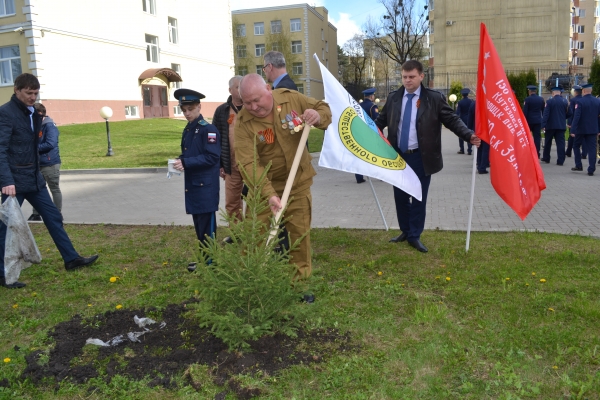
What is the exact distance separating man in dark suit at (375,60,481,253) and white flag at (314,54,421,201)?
0.20 meters

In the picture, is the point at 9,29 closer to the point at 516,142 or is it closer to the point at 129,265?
the point at 129,265

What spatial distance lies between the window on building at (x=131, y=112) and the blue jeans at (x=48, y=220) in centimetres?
2927

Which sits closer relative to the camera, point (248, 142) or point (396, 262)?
point (248, 142)

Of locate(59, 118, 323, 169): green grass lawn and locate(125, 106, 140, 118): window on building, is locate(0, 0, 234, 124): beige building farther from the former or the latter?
locate(59, 118, 323, 169): green grass lawn

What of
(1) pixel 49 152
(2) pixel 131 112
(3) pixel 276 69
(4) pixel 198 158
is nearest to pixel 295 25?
(2) pixel 131 112

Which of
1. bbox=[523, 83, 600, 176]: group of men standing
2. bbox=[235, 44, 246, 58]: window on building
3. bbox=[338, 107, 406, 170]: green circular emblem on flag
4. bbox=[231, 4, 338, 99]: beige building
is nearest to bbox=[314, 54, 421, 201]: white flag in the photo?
bbox=[338, 107, 406, 170]: green circular emblem on flag

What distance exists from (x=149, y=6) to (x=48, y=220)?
34246 millimetres

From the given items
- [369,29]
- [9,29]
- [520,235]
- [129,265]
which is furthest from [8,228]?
[369,29]

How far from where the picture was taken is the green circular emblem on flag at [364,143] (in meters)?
5.65

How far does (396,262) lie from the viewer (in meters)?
5.50

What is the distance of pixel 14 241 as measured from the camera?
5281 mm

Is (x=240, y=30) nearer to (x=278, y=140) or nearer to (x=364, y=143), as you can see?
(x=364, y=143)

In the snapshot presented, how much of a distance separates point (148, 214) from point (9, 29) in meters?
22.8

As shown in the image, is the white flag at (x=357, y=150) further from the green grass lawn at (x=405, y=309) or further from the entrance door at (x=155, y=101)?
the entrance door at (x=155, y=101)
